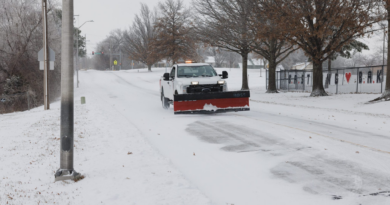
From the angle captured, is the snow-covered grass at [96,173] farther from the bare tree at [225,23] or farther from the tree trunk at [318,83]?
the bare tree at [225,23]

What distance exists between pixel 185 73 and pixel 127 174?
29.2 ft

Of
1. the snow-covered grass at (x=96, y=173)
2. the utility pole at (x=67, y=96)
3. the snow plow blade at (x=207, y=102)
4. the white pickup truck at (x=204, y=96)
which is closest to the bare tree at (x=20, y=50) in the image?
the white pickup truck at (x=204, y=96)

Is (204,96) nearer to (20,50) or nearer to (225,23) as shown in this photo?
(225,23)

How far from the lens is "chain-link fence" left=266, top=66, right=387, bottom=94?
25297mm

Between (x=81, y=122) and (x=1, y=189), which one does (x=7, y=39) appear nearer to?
(x=81, y=122)

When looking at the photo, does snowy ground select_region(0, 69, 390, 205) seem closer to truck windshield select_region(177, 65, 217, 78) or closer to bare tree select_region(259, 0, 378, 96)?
truck windshield select_region(177, 65, 217, 78)

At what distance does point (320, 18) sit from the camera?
68.2 feet

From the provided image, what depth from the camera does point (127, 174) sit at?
638 cm

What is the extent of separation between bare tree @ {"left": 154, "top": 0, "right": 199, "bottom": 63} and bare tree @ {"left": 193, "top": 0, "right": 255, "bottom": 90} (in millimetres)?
24681

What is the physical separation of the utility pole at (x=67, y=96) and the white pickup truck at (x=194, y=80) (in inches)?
299

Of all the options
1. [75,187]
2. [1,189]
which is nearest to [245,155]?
[75,187]

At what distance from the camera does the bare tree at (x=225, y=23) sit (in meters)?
26.1

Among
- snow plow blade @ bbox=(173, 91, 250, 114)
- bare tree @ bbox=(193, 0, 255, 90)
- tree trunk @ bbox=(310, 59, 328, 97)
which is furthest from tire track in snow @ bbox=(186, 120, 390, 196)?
bare tree @ bbox=(193, 0, 255, 90)

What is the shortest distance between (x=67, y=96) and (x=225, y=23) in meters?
22.7
